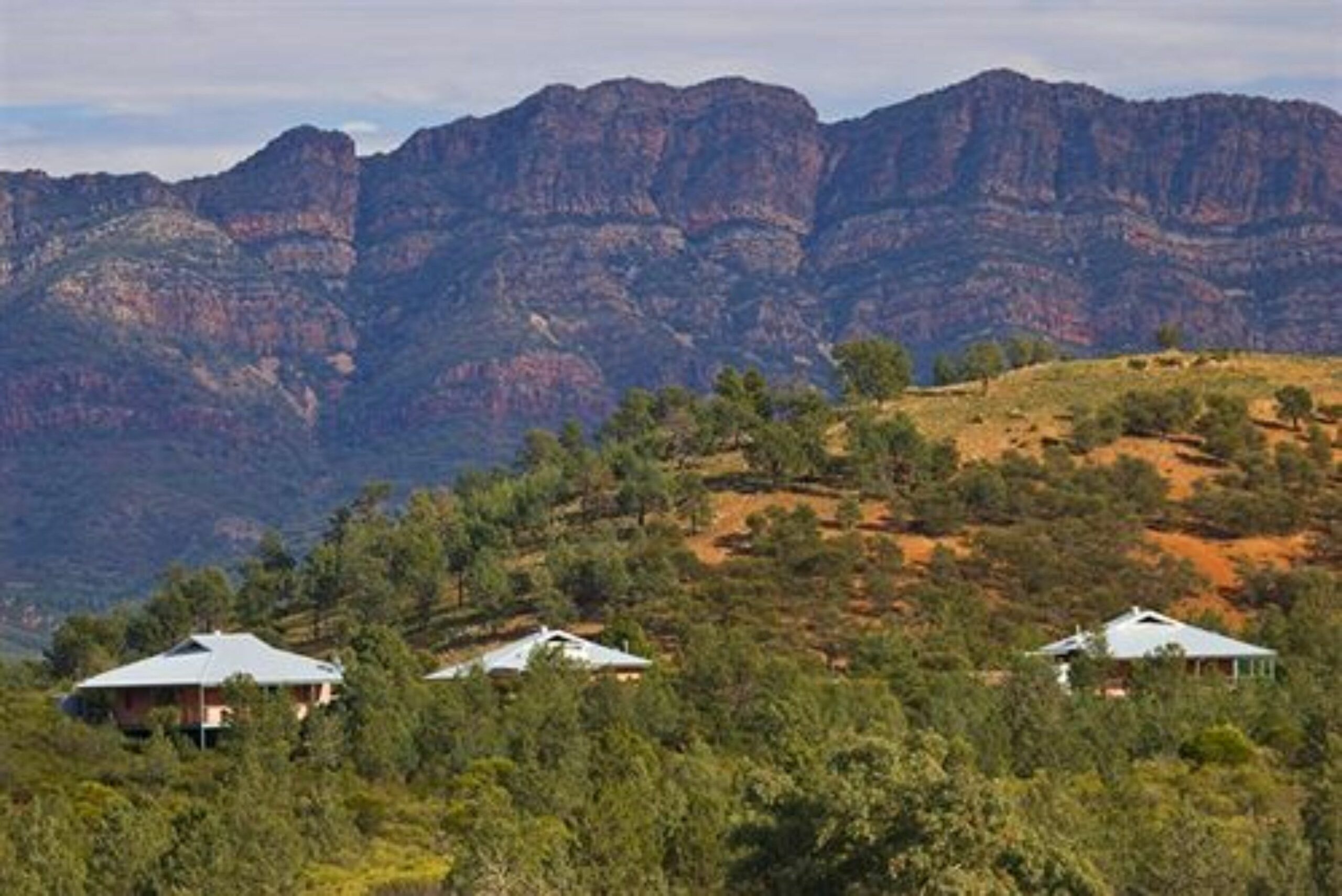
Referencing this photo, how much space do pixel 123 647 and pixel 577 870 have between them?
61.1 metres

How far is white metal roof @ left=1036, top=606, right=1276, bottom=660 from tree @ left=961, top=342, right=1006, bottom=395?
3928 centimetres

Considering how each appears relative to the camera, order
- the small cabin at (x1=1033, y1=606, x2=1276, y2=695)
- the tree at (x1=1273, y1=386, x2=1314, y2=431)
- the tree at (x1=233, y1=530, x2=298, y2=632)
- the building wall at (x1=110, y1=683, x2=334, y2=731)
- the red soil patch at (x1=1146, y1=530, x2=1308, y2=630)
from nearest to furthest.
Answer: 1. the building wall at (x1=110, y1=683, x2=334, y2=731)
2. the small cabin at (x1=1033, y1=606, x2=1276, y2=695)
3. the red soil patch at (x1=1146, y1=530, x2=1308, y2=630)
4. the tree at (x1=233, y1=530, x2=298, y2=632)
5. the tree at (x1=1273, y1=386, x2=1314, y2=431)

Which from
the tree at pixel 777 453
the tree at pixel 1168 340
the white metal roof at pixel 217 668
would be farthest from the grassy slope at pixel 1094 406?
the white metal roof at pixel 217 668

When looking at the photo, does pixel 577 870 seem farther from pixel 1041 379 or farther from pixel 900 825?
pixel 1041 379

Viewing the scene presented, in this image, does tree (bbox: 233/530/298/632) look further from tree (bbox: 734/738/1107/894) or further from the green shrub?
tree (bbox: 734/738/1107/894)

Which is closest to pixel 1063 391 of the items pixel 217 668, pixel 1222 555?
pixel 1222 555

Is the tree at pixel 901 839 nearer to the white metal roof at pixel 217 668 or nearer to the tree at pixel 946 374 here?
the white metal roof at pixel 217 668

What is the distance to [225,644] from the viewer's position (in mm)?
97562

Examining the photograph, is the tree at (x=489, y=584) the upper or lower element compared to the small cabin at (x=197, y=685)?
upper

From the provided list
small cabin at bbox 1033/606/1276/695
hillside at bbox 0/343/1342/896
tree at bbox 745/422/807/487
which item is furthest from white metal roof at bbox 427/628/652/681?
tree at bbox 745/422/807/487

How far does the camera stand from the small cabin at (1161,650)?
309ft

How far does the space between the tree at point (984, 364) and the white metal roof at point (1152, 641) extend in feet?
129

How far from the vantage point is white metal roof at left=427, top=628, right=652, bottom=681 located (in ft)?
305

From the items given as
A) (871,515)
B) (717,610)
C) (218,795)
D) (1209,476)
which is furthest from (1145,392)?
(218,795)
